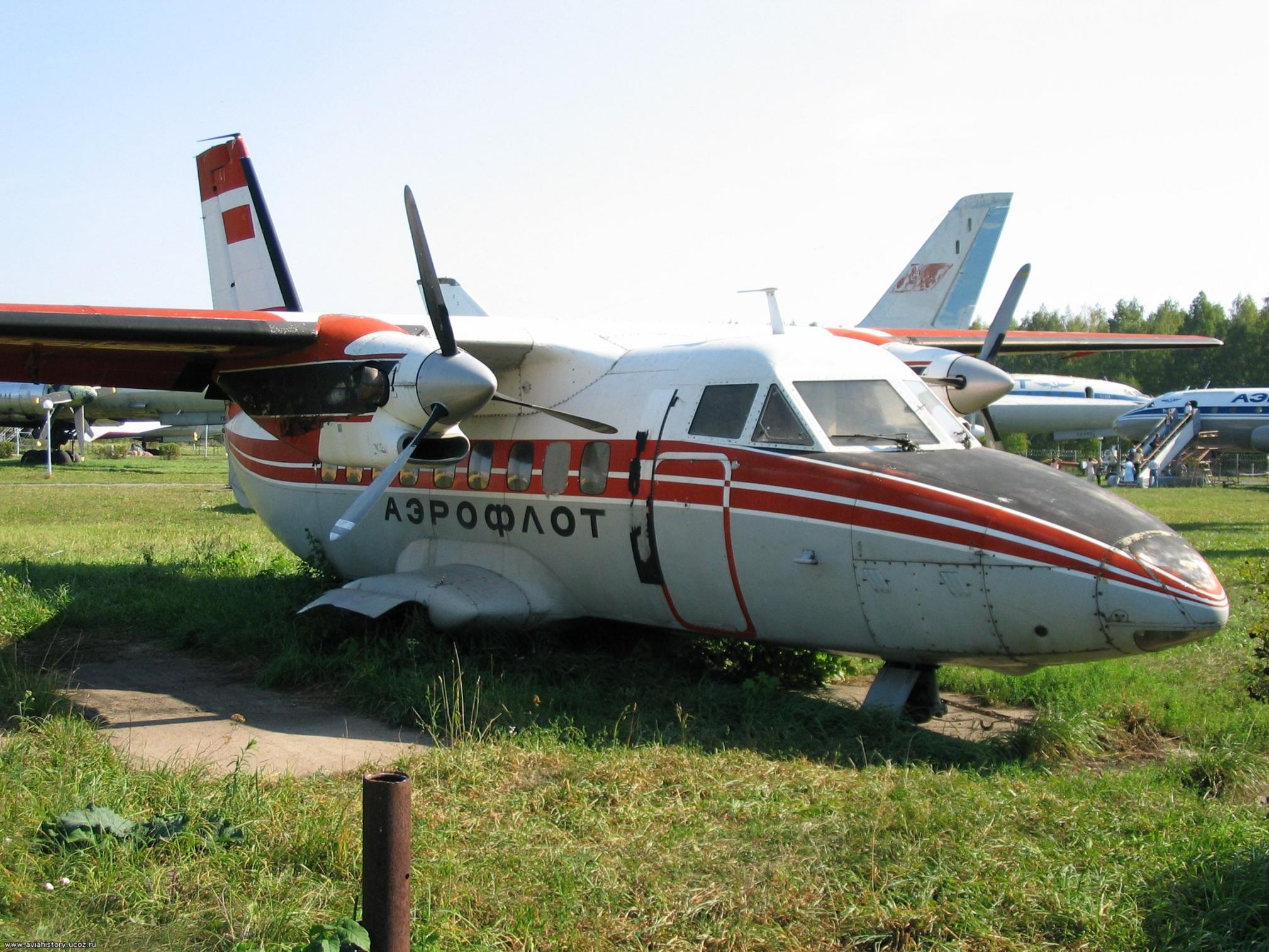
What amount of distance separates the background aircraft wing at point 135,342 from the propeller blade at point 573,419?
2080mm

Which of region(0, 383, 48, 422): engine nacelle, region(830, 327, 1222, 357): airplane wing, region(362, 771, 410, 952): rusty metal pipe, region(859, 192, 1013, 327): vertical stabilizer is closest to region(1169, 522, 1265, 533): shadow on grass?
region(859, 192, 1013, 327): vertical stabilizer

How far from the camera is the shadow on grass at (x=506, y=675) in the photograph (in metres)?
7.28

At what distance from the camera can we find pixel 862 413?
8156mm

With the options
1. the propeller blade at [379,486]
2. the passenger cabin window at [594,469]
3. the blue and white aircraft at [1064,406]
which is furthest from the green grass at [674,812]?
the blue and white aircraft at [1064,406]

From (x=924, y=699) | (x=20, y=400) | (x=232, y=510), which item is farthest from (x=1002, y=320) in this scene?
(x=20, y=400)

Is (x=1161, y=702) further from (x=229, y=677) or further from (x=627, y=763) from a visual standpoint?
(x=229, y=677)

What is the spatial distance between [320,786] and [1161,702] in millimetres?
6402

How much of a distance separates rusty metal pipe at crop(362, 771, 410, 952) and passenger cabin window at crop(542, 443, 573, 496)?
589 cm

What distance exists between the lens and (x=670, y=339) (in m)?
10.2

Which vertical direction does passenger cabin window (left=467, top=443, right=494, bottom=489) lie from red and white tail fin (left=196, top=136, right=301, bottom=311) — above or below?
below

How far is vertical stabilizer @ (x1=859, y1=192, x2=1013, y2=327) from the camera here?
20578mm

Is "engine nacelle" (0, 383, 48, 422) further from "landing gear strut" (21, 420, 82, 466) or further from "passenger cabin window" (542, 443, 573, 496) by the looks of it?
"passenger cabin window" (542, 443, 573, 496)

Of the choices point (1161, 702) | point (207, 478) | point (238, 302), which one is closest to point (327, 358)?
point (238, 302)

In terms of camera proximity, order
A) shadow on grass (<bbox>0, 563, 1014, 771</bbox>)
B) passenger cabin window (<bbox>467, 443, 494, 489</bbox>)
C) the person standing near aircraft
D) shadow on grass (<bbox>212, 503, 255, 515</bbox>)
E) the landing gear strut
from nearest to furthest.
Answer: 1. shadow on grass (<bbox>0, 563, 1014, 771</bbox>)
2. passenger cabin window (<bbox>467, 443, 494, 489</bbox>)
3. shadow on grass (<bbox>212, 503, 255, 515</bbox>)
4. the person standing near aircraft
5. the landing gear strut
